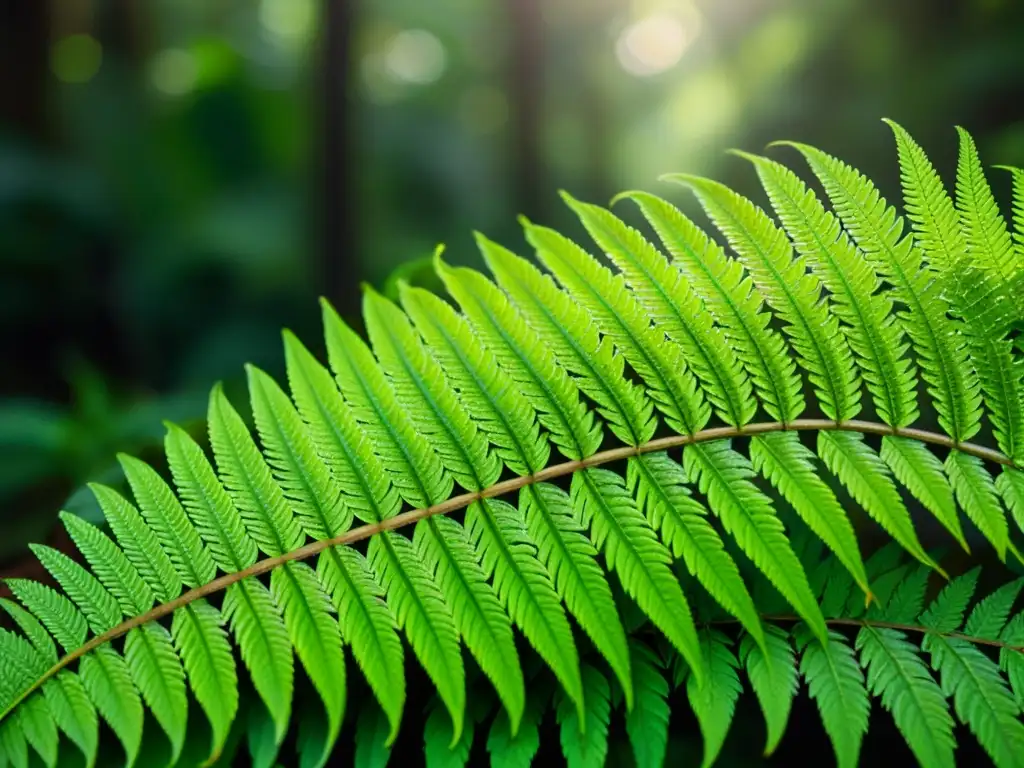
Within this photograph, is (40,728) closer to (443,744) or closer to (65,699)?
(65,699)

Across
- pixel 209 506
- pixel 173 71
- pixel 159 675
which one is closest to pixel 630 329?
pixel 209 506

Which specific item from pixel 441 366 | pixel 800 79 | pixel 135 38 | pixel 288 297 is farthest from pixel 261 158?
pixel 441 366

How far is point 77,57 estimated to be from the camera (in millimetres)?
10273

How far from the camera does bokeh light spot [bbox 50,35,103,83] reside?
9.89 metres

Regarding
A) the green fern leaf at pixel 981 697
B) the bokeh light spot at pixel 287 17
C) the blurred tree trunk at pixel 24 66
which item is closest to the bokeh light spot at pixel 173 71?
the blurred tree trunk at pixel 24 66

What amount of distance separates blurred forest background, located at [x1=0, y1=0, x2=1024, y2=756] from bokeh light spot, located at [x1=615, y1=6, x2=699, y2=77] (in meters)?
0.05

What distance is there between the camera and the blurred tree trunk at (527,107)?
31.6ft

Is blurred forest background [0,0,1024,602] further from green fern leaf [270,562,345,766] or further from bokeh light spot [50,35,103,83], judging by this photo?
green fern leaf [270,562,345,766]

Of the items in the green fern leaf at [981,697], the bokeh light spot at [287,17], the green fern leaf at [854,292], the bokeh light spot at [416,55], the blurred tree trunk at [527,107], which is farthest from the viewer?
the bokeh light spot at [416,55]

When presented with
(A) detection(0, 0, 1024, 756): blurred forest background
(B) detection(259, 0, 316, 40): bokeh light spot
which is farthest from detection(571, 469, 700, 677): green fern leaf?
(B) detection(259, 0, 316, 40): bokeh light spot

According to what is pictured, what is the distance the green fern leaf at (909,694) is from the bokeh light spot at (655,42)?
10692 millimetres

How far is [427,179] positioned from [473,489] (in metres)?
9.89

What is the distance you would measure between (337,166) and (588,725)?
621 cm

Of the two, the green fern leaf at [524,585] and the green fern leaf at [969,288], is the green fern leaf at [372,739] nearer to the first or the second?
the green fern leaf at [524,585]
